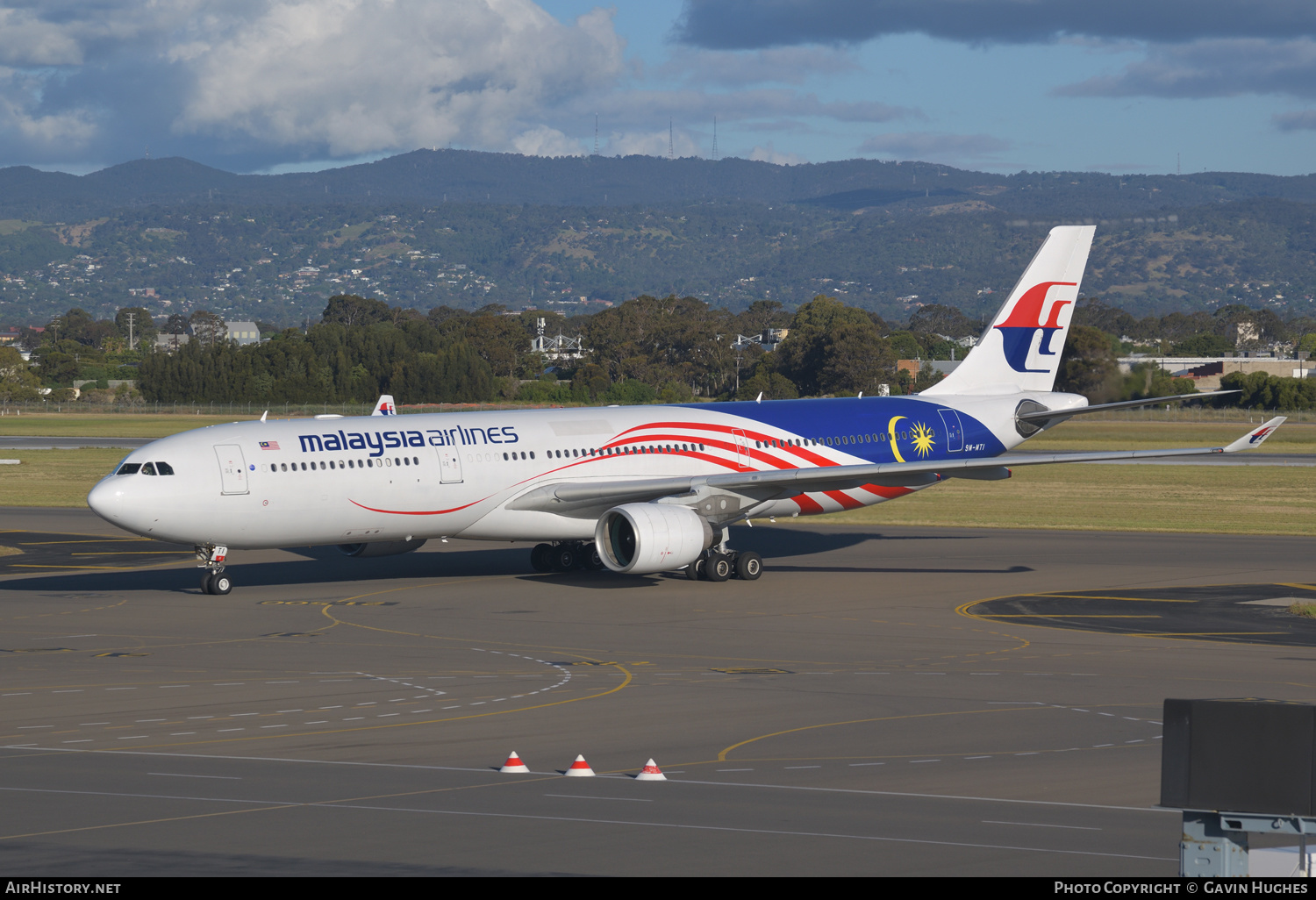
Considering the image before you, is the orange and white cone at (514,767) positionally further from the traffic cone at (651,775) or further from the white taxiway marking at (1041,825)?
the white taxiway marking at (1041,825)

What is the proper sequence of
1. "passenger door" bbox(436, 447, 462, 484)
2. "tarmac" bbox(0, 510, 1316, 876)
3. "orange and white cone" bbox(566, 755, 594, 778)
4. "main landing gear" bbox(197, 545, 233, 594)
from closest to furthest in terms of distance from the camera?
1. "tarmac" bbox(0, 510, 1316, 876)
2. "orange and white cone" bbox(566, 755, 594, 778)
3. "main landing gear" bbox(197, 545, 233, 594)
4. "passenger door" bbox(436, 447, 462, 484)

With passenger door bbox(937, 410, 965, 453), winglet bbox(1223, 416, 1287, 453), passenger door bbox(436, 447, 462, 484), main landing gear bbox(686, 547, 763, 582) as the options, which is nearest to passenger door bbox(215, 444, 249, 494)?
passenger door bbox(436, 447, 462, 484)

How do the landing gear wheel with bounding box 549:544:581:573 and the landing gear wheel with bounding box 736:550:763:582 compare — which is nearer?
the landing gear wheel with bounding box 736:550:763:582

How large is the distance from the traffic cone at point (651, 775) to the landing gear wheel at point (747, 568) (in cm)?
2172

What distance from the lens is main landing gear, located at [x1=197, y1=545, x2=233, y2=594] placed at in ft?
117

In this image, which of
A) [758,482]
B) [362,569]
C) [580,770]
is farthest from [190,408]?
[580,770]

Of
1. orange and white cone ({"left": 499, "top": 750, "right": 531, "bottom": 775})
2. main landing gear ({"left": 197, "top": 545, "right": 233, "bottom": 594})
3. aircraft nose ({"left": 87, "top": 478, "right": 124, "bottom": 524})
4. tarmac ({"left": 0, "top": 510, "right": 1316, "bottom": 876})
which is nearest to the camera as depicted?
tarmac ({"left": 0, "top": 510, "right": 1316, "bottom": 876})

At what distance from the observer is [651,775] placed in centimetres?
1698

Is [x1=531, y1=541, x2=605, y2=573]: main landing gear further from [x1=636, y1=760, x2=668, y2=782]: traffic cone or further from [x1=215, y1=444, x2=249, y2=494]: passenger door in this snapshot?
[x1=636, y1=760, x2=668, y2=782]: traffic cone

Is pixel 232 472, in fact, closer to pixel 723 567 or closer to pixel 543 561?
pixel 543 561

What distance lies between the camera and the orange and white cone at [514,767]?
57.4ft

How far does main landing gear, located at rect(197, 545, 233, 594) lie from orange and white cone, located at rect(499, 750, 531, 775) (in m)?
19.6
